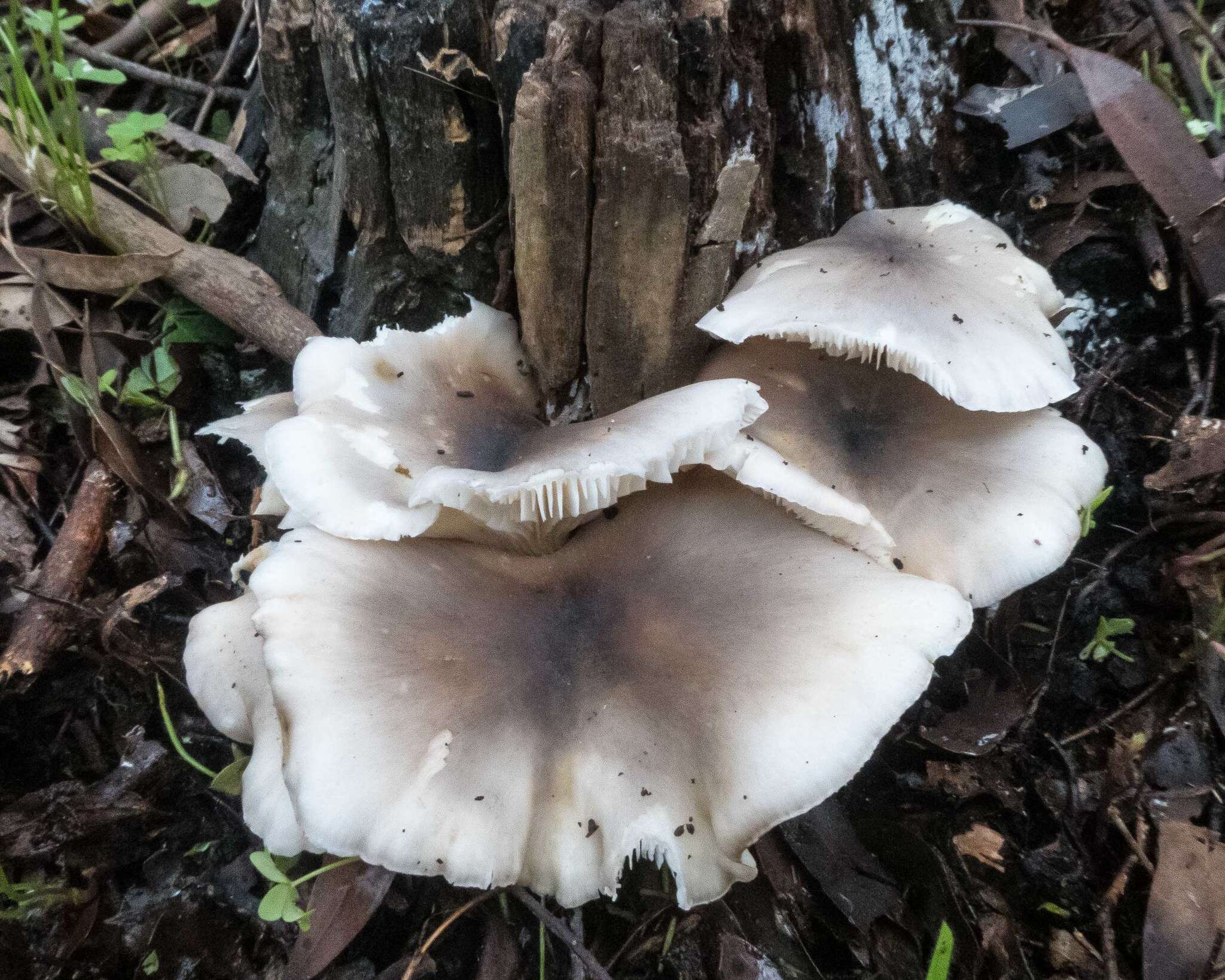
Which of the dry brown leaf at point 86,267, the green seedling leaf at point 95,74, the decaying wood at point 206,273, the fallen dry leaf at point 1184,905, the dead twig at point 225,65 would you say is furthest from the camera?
the dead twig at point 225,65

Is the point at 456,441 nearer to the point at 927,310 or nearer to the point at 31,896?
the point at 927,310

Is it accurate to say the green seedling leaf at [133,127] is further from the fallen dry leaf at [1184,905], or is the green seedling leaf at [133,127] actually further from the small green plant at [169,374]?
the fallen dry leaf at [1184,905]

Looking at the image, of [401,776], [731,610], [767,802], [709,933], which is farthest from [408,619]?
[709,933]

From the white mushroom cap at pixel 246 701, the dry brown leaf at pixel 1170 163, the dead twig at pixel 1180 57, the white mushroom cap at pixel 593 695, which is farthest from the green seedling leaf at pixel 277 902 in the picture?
the dead twig at pixel 1180 57

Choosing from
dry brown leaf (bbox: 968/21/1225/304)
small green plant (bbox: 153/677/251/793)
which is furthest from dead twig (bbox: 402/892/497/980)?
dry brown leaf (bbox: 968/21/1225/304)

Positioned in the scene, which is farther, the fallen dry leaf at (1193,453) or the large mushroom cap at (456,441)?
the fallen dry leaf at (1193,453)

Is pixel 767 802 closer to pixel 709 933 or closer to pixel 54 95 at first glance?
pixel 709 933

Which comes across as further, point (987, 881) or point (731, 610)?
point (987, 881)
